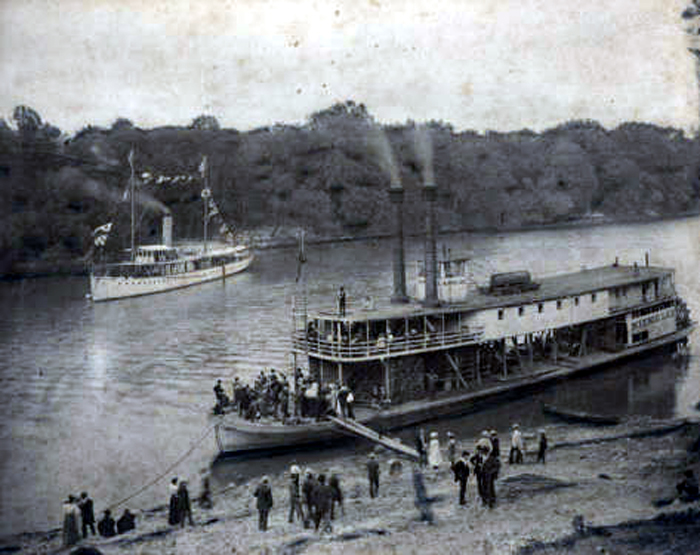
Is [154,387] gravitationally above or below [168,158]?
below

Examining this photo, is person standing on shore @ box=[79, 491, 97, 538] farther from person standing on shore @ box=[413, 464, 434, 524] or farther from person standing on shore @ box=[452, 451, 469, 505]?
person standing on shore @ box=[452, 451, 469, 505]

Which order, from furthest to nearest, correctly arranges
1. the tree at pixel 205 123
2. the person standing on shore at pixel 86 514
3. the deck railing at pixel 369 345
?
the tree at pixel 205 123 < the deck railing at pixel 369 345 < the person standing on shore at pixel 86 514

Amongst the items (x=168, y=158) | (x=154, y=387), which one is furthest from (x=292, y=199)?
(x=154, y=387)

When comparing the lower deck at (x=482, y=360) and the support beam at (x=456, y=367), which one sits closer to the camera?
the lower deck at (x=482, y=360)

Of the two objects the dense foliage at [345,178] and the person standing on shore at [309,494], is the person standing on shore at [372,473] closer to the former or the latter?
the person standing on shore at [309,494]

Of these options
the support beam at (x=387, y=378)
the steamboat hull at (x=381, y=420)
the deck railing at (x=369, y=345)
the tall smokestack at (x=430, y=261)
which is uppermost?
the tall smokestack at (x=430, y=261)

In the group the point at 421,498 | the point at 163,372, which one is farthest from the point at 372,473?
the point at 163,372

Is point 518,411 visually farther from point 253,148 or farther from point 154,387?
point 253,148

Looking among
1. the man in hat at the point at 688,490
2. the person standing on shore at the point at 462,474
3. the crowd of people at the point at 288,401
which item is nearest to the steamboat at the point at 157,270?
the crowd of people at the point at 288,401
